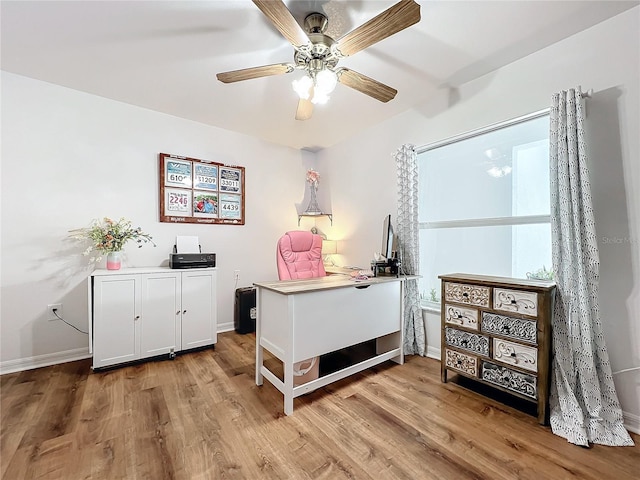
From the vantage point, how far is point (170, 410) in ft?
5.74

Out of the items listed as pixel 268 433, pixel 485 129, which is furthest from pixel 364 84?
pixel 268 433

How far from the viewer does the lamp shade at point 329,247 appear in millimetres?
3768

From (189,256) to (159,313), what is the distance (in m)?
0.60

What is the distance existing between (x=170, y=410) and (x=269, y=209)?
2550 millimetres

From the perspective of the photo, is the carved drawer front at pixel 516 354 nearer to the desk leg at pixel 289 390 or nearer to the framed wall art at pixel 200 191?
the desk leg at pixel 289 390

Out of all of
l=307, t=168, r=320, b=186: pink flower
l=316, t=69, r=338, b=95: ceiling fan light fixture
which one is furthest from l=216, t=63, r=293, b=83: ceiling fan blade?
l=307, t=168, r=320, b=186: pink flower

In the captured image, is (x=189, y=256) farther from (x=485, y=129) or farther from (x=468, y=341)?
(x=485, y=129)

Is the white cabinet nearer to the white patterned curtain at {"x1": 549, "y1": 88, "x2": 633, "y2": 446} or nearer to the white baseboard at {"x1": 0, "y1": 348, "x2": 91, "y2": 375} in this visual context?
the white baseboard at {"x1": 0, "y1": 348, "x2": 91, "y2": 375}

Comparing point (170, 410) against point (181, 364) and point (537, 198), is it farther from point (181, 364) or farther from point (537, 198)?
point (537, 198)

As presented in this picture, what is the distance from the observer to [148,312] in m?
2.47

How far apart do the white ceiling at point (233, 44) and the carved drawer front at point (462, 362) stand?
2249 mm

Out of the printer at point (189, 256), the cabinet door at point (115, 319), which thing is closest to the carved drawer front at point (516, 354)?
the printer at point (189, 256)

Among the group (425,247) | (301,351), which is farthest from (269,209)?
(301,351)

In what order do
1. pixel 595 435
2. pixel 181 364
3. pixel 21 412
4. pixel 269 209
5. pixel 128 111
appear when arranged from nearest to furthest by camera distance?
pixel 595 435 < pixel 21 412 < pixel 181 364 < pixel 128 111 < pixel 269 209
